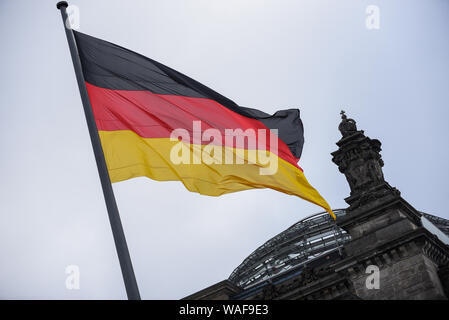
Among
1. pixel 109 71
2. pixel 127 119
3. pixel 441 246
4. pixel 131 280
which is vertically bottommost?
pixel 131 280

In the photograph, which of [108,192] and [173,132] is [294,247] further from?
[108,192]

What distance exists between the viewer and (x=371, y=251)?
101ft

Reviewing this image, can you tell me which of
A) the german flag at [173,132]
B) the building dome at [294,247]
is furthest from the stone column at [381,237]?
the building dome at [294,247]

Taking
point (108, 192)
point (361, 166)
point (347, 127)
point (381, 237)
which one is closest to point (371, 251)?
point (381, 237)

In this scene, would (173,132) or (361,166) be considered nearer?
(173,132)

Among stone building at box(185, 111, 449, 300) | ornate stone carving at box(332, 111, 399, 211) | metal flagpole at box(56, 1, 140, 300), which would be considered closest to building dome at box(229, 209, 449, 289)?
stone building at box(185, 111, 449, 300)

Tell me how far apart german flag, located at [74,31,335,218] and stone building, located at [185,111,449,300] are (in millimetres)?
11692

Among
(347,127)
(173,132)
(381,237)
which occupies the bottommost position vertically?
(381,237)

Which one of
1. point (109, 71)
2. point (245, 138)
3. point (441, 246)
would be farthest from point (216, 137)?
point (441, 246)

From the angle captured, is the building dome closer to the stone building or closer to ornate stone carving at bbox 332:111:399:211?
the stone building

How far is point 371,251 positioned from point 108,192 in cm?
1979
